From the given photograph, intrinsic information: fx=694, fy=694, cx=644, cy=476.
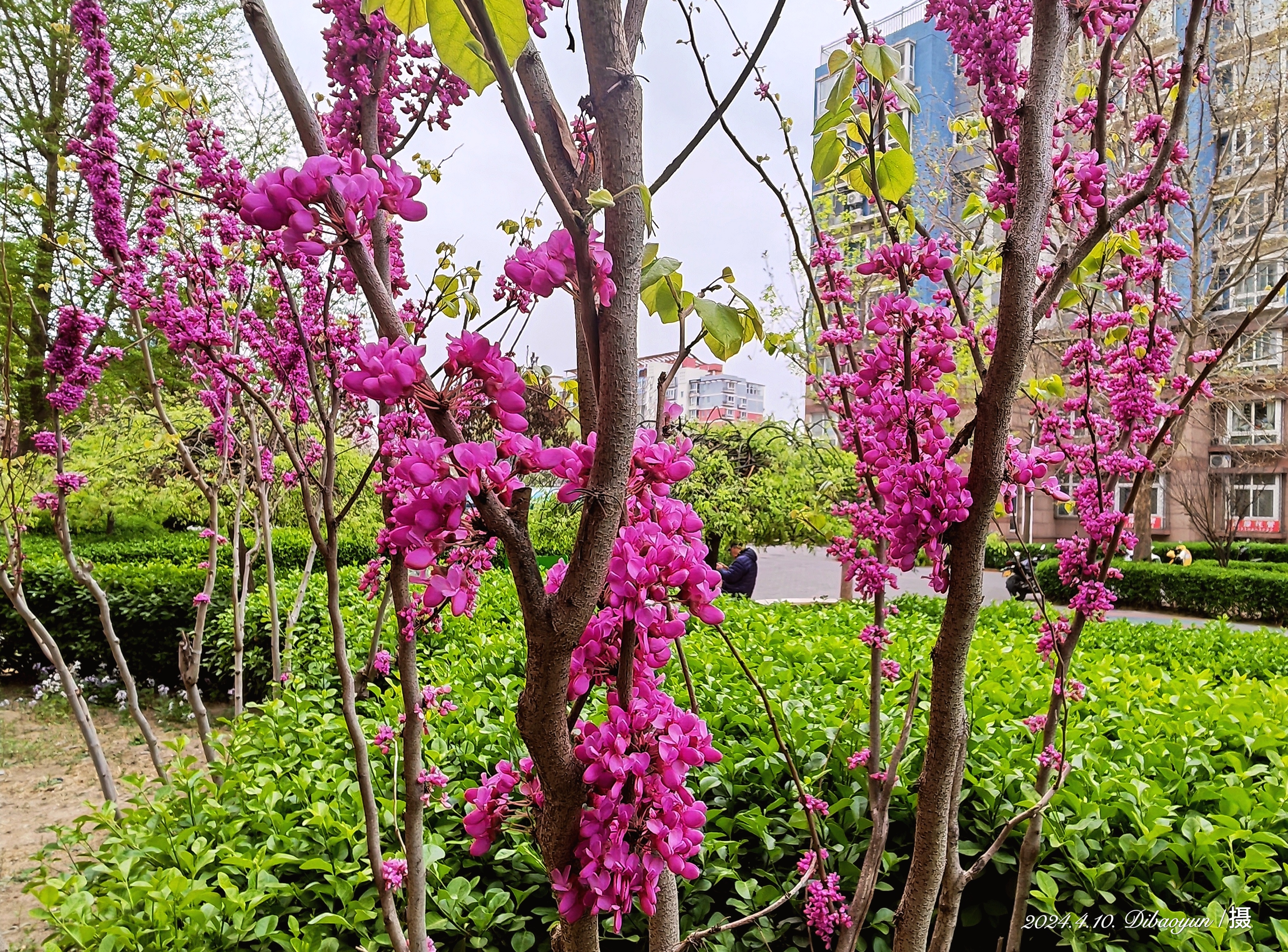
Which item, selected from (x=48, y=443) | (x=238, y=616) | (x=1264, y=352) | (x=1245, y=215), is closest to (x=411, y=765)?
(x=238, y=616)

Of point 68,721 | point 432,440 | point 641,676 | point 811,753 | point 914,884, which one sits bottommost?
point 68,721

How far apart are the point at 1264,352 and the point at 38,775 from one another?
71.7 feet

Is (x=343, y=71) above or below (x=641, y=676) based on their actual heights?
above

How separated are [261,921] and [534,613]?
1760 mm

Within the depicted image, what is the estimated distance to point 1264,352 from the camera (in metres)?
15.6

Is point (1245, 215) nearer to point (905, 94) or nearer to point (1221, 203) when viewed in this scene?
point (1221, 203)

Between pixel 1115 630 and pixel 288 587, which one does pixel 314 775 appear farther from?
pixel 1115 630

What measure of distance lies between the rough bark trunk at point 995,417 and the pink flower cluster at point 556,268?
2.25 ft

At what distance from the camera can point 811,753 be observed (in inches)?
93.0

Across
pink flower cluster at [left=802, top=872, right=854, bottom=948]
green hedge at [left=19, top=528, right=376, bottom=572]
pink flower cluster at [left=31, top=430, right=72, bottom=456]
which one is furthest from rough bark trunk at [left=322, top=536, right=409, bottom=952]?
green hedge at [left=19, top=528, right=376, bottom=572]

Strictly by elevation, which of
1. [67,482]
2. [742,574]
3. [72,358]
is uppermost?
[72,358]

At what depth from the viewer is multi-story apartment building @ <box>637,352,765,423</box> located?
1330 mm

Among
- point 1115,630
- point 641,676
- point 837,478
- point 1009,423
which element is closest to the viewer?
point 641,676

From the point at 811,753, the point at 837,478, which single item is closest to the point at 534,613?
the point at 811,753
